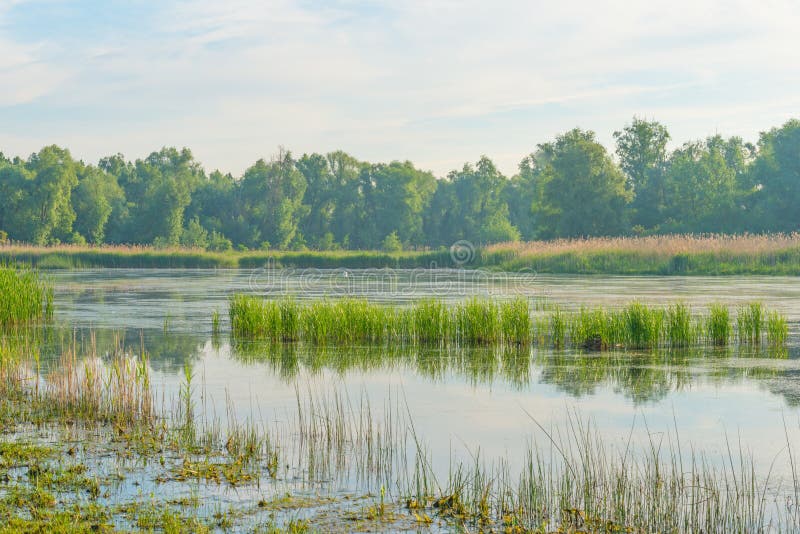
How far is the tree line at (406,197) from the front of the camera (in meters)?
62.0

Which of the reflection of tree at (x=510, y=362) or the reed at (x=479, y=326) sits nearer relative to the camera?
the reflection of tree at (x=510, y=362)

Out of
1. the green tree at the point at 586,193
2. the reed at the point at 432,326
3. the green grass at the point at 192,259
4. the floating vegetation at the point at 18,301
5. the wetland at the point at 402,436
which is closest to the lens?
the wetland at the point at 402,436

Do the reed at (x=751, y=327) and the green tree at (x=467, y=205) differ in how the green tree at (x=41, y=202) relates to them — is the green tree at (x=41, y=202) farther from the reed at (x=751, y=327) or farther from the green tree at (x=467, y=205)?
the reed at (x=751, y=327)

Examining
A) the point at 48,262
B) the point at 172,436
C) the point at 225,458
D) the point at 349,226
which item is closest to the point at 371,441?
the point at 225,458

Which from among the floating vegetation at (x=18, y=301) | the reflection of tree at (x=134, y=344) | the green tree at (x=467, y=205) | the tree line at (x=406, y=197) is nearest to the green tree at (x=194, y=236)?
the tree line at (x=406, y=197)

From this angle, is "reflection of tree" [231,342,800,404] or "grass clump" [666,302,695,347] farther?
"grass clump" [666,302,695,347]

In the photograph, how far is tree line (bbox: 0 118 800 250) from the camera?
2441 inches

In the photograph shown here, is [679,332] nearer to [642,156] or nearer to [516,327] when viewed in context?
[516,327]

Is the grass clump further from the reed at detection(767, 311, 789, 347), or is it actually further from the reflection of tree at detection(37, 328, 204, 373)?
the reflection of tree at detection(37, 328, 204, 373)

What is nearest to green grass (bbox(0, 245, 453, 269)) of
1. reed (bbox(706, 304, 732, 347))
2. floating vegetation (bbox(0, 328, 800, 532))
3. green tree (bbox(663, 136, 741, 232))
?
green tree (bbox(663, 136, 741, 232))

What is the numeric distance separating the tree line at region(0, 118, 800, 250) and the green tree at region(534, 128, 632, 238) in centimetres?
10

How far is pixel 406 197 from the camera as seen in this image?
85438 mm

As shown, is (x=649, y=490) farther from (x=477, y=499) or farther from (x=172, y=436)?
(x=172, y=436)

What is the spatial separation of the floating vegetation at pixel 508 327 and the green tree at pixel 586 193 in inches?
1908
